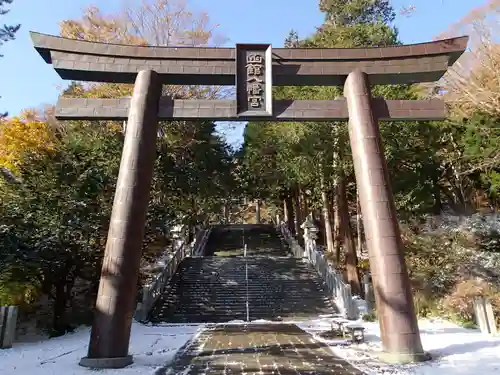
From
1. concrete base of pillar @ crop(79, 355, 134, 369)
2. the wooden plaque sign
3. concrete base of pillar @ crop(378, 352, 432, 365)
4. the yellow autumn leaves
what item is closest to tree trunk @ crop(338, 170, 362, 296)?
the wooden plaque sign

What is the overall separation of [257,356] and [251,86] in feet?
16.2

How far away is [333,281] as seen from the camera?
1508 centimetres

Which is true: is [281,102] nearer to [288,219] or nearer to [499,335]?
[499,335]

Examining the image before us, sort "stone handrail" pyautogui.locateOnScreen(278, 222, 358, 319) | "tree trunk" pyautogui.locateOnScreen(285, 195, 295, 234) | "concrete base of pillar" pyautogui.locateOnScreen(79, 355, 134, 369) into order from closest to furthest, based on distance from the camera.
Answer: "concrete base of pillar" pyautogui.locateOnScreen(79, 355, 134, 369), "stone handrail" pyautogui.locateOnScreen(278, 222, 358, 319), "tree trunk" pyautogui.locateOnScreen(285, 195, 295, 234)

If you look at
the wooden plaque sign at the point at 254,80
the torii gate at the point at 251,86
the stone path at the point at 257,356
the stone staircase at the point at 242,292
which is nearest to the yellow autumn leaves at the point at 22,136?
the stone staircase at the point at 242,292

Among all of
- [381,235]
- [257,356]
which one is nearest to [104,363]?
[257,356]

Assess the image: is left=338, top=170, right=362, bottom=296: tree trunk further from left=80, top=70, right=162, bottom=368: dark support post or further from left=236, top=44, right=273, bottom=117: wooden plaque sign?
left=80, top=70, right=162, bottom=368: dark support post

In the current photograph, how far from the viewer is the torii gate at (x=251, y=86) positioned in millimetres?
7117

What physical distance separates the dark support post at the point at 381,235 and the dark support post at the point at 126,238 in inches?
150

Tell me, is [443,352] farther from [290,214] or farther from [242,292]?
[290,214]

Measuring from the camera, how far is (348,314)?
12883 mm

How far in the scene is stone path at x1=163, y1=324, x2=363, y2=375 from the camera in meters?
5.76

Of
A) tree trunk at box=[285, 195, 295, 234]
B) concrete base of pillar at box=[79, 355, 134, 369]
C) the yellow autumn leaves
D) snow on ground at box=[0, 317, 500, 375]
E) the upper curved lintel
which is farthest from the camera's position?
tree trunk at box=[285, 195, 295, 234]

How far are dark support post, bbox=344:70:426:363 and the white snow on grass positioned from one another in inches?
142
